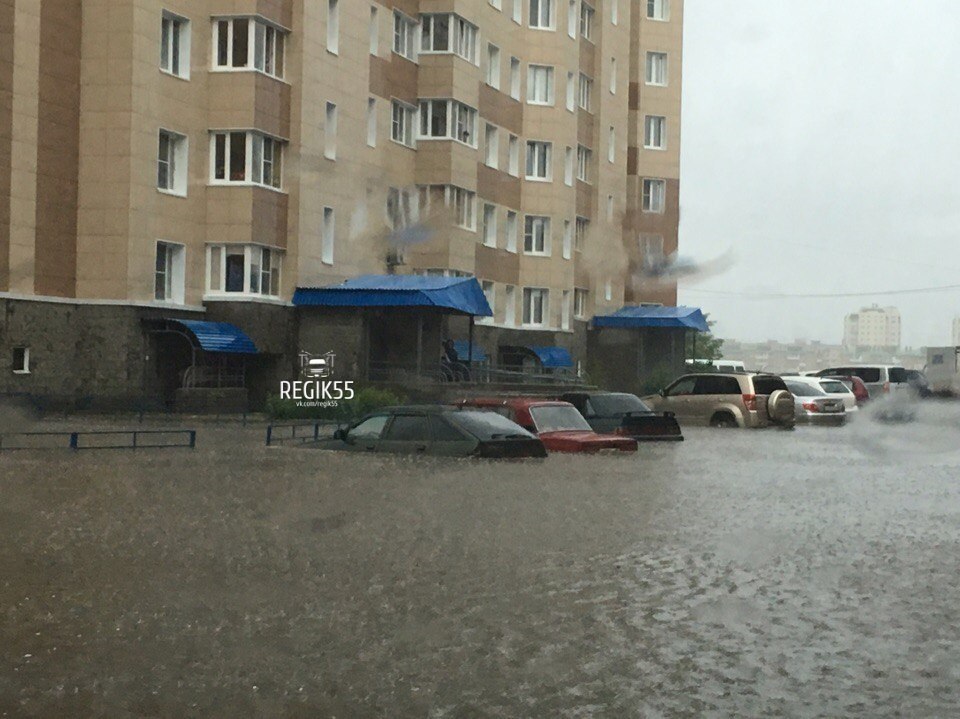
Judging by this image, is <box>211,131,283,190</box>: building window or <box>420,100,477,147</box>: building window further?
<box>420,100,477,147</box>: building window

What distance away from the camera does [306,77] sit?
44.3 m

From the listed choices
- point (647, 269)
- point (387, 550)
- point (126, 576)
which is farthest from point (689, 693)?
point (647, 269)

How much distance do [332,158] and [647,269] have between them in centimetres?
2943

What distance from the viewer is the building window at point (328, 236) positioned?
46.1 meters

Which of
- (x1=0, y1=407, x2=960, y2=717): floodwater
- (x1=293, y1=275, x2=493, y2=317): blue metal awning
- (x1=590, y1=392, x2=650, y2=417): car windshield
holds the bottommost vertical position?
(x1=0, y1=407, x2=960, y2=717): floodwater

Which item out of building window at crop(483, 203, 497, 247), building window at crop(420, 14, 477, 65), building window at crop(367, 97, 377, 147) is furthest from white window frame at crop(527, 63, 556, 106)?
building window at crop(367, 97, 377, 147)

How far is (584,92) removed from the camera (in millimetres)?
66750

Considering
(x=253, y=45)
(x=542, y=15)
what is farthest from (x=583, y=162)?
(x=253, y=45)

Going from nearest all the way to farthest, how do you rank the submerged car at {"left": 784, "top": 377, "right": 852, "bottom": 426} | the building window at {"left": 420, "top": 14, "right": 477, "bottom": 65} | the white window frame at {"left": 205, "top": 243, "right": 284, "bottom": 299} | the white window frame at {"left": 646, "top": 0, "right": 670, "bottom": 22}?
the white window frame at {"left": 205, "top": 243, "right": 284, "bottom": 299}
the submerged car at {"left": 784, "top": 377, "right": 852, "bottom": 426}
the building window at {"left": 420, "top": 14, "right": 477, "bottom": 65}
the white window frame at {"left": 646, "top": 0, "right": 670, "bottom": 22}

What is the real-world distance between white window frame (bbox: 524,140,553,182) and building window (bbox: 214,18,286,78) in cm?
1994

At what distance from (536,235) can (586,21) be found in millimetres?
10412

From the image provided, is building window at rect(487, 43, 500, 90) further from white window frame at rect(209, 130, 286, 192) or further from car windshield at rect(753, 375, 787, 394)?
car windshield at rect(753, 375, 787, 394)

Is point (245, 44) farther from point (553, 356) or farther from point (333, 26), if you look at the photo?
point (553, 356)

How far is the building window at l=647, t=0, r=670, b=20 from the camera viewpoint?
76.6 metres
